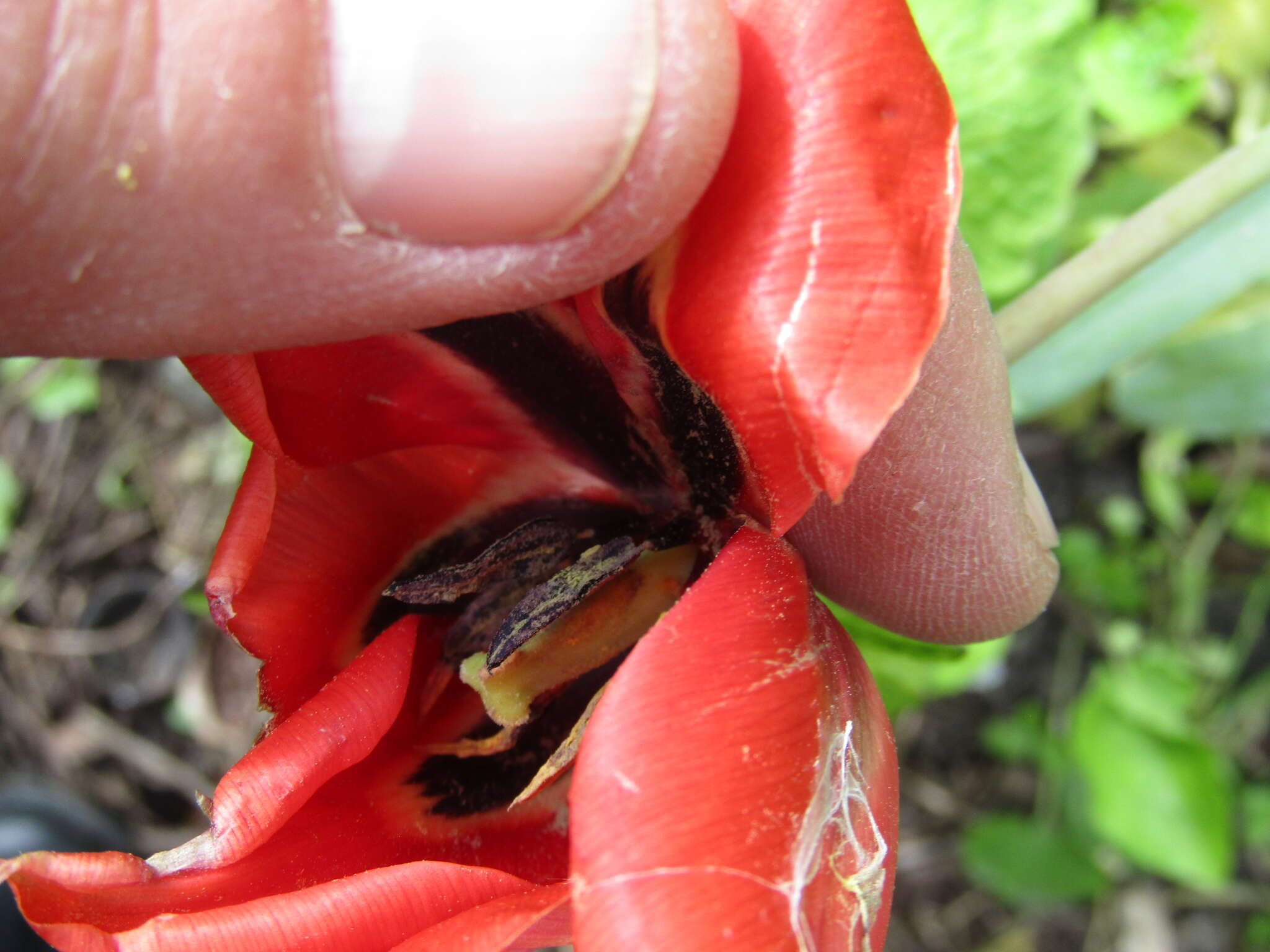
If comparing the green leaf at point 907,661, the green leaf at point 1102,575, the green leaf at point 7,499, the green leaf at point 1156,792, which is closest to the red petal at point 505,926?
the green leaf at point 907,661

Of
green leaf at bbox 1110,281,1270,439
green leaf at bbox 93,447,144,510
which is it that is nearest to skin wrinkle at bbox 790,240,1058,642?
green leaf at bbox 1110,281,1270,439

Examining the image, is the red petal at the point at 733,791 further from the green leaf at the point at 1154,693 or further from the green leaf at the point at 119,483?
the green leaf at the point at 119,483

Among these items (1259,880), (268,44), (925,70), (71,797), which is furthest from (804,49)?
(71,797)

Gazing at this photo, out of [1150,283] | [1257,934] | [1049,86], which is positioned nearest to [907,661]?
[1150,283]

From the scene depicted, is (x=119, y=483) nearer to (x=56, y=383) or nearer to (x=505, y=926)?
(x=56, y=383)

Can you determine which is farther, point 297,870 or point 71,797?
point 71,797

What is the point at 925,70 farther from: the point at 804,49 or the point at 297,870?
the point at 297,870

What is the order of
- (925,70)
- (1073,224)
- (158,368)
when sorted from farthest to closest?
(158,368) < (1073,224) < (925,70)
